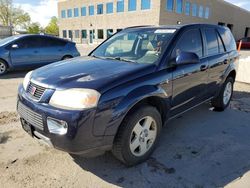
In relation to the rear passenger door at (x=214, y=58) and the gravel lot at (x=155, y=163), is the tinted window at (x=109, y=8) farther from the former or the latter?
the gravel lot at (x=155, y=163)

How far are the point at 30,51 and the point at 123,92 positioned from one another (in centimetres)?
738

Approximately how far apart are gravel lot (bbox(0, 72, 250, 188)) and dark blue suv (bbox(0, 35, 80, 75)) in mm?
4825

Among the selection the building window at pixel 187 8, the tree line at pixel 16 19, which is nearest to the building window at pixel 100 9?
the building window at pixel 187 8

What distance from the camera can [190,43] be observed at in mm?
3824

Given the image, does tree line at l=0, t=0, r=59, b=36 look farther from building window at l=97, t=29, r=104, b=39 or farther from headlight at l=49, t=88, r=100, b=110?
headlight at l=49, t=88, r=100, b=110

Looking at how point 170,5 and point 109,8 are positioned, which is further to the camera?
point 109,8

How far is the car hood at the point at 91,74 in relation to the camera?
2596 millimetres

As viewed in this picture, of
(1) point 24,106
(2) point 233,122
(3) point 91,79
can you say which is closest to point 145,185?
(3) point 91,79

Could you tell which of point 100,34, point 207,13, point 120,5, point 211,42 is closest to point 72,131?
point 211,42

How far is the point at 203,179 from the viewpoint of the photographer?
2836 mm

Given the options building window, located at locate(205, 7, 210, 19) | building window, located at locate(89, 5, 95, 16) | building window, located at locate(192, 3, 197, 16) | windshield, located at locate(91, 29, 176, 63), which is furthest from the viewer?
building window, located at locate(89, 5, 95, 16)

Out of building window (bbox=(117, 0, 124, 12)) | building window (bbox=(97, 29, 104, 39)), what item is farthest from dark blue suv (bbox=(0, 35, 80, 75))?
building window (bbox=(97, 29, 104, 39))

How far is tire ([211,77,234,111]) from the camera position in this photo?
498 centimetres

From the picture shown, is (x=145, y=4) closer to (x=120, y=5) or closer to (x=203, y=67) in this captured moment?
(x=120, y=5)
